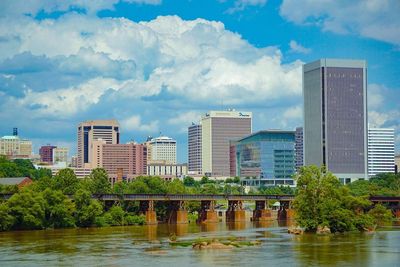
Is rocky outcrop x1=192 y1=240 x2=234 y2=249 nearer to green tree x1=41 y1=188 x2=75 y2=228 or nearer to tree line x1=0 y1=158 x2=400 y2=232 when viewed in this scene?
tree line x1=0 y1=158 x2=400 y2=232

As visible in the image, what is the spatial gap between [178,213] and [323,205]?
196ft

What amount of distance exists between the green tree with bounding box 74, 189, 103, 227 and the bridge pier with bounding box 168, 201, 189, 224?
28863 millimetres

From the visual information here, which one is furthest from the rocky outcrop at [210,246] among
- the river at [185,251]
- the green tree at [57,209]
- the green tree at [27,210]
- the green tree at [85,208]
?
the green tree at [85,208]

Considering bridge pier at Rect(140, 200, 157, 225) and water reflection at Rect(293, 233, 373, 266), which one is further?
bridge pier at Rect(140, 200, 157, 225)

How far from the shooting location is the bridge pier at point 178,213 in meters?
187

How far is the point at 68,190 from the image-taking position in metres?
171

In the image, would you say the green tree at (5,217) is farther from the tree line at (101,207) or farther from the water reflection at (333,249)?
the water reflection at (333,249)

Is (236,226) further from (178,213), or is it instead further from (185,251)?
(185,251)

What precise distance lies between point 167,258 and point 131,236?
38.9 meters

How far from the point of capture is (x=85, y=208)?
15912cm

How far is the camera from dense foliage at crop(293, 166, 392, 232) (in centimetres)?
13300

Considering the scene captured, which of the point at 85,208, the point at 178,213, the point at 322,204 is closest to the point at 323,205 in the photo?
the point at 322,204

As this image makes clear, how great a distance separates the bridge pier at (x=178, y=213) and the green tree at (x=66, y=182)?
2491 cm

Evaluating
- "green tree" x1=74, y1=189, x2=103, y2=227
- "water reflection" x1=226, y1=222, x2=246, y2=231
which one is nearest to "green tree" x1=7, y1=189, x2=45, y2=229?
"green tree" x1=74, y1=189, x2=103, y2=227
